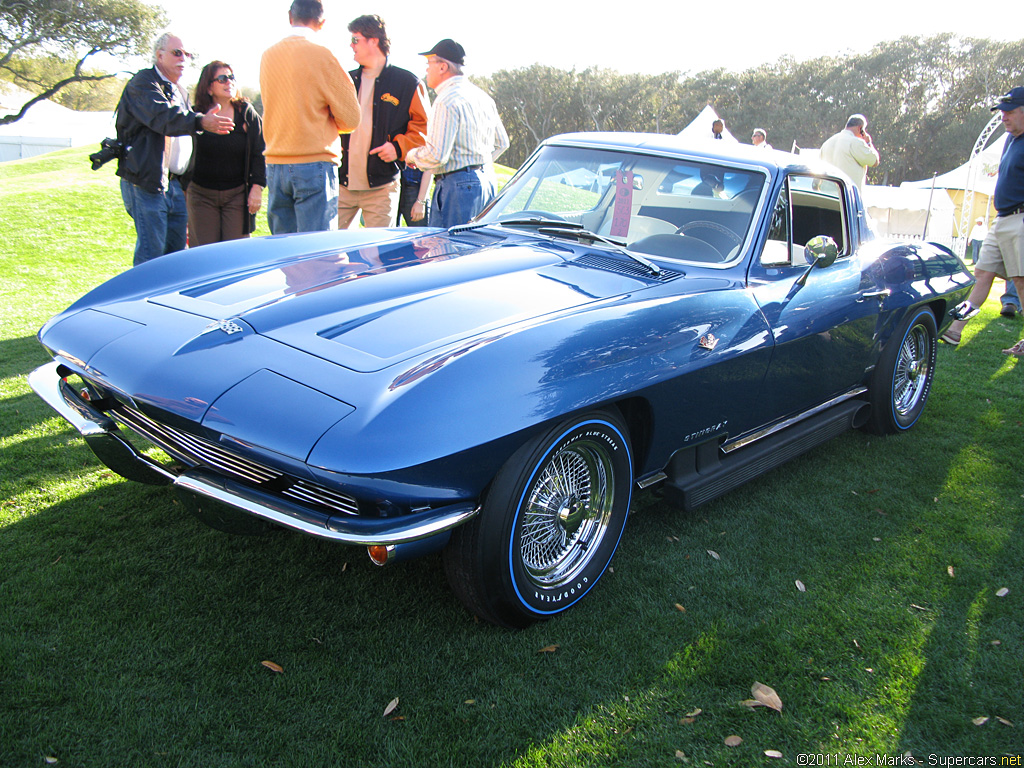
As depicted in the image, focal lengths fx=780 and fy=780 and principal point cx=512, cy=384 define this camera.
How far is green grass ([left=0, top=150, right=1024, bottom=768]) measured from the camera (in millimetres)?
2090

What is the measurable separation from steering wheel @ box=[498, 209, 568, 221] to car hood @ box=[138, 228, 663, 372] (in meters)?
0.30

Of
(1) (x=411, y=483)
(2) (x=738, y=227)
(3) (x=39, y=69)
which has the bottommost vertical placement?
(1) (x=411, y=483)

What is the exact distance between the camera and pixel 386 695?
2236 millimetres

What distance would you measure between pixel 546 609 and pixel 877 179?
169ft

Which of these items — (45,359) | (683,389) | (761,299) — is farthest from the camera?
(45,359)

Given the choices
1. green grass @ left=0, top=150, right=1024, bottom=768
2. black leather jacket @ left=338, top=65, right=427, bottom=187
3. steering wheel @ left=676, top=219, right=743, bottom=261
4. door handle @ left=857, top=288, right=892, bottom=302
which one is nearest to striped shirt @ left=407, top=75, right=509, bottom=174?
black leather jacket @ left=338, top=65, right=427, bottom=187

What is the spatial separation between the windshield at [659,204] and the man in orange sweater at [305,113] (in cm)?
→ 171

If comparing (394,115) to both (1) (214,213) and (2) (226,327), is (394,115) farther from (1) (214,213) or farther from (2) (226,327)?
(2) (226,327)

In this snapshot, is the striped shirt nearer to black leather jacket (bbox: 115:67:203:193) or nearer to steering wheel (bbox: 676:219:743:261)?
black leather jacket (bbox: 115:67:203:193)

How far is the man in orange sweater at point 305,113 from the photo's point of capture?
4781mm

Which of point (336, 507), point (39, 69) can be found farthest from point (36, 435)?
point (39, 69)

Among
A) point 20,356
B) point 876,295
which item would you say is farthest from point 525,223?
point 20,356

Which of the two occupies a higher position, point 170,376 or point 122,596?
point 170,376

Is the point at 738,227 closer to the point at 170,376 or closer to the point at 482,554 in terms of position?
the point at 482,554
